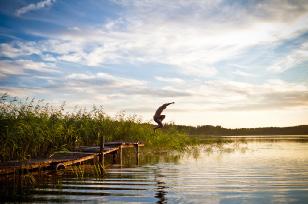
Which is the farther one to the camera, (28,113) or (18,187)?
(28,113)

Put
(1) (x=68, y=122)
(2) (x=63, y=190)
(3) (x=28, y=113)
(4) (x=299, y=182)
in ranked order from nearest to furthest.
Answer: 1. (2) (x=63, y=190)
2. (4) (x=299, y=182)
3. (3) (x=28, y=113)
4. (1) (x=68, y=122)

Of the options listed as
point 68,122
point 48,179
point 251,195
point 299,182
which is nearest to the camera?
point 251,195

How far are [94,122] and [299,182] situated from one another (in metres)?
12.5

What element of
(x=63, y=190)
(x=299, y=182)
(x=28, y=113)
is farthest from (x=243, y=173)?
(x=28, y=113)

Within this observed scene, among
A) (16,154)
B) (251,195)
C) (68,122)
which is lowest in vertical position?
(251,195)

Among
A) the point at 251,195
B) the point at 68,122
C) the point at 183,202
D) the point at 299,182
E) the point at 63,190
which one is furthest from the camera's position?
the point at 68,122

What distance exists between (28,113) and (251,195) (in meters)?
10.4

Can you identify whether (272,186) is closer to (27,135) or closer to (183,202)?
(183,202)

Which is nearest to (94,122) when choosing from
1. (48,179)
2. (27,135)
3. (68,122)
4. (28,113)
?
(68,122)

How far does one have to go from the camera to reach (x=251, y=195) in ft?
33.2

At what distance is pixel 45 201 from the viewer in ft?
31.1

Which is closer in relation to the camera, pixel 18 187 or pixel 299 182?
pixel 18 187

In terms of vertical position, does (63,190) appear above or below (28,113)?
Result: below

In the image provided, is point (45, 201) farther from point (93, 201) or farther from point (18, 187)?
point (18, 187)
